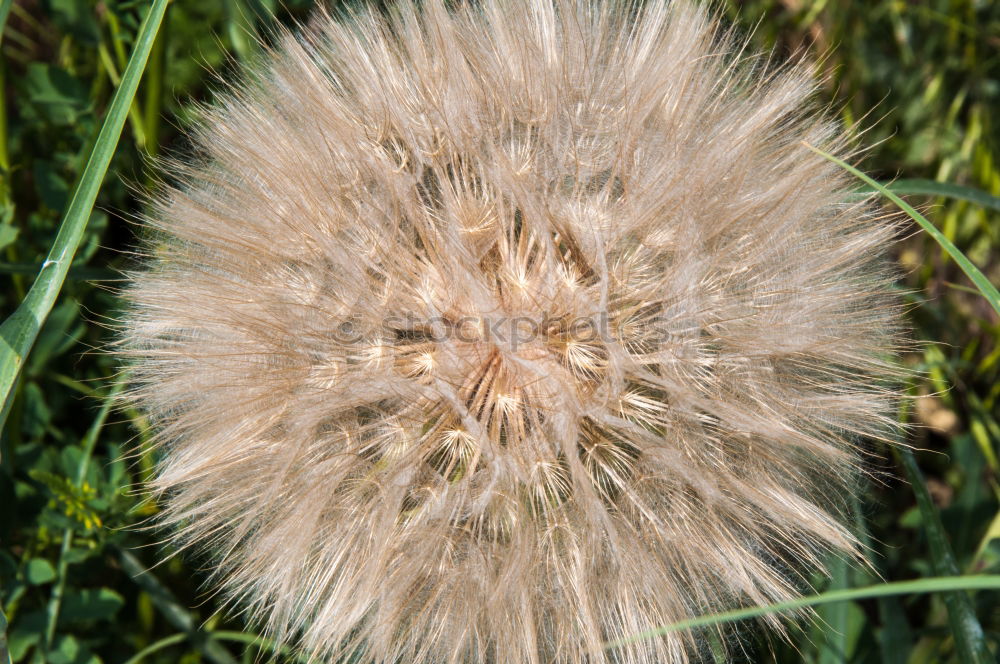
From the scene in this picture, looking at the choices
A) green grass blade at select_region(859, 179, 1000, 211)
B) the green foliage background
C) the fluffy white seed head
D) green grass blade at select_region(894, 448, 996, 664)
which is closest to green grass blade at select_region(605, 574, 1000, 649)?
the fluffy white seed head

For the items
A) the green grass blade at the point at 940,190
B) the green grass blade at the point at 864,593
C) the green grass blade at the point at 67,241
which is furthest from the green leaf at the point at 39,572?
the green grass blade at the point at 940,190

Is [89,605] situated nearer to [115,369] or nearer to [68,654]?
[68,654]

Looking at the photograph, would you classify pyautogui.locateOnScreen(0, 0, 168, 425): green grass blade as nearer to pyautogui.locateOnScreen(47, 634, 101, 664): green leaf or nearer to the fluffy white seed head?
the fluffy white seed head

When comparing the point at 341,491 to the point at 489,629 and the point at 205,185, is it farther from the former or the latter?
the point at 205,185

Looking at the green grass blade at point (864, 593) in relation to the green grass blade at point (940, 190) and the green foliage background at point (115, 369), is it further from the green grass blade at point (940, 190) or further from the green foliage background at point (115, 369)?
the green grass blade at point (940, 190)

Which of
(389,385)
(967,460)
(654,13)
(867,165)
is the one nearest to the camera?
(389,385)

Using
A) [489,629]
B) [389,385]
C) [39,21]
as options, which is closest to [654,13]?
[389,385]
